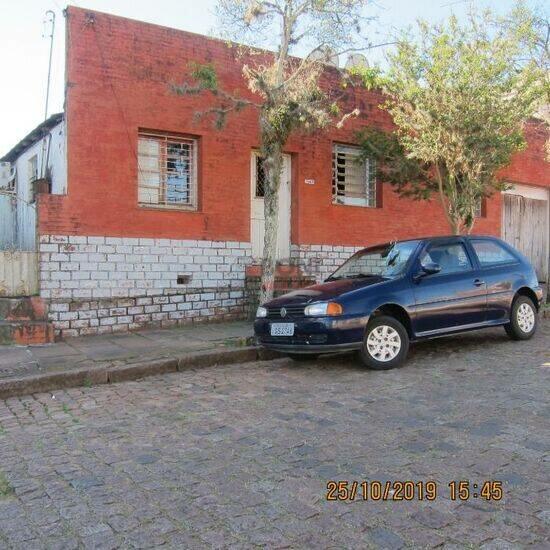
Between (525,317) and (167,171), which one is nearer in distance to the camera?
(525,317)

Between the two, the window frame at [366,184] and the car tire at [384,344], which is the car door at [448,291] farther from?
the window frame at [366,184]

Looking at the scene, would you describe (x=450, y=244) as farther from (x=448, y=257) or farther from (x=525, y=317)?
(x=525, y=317)

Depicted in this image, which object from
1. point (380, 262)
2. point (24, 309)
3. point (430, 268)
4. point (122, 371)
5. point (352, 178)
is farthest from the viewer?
point (352, 178)

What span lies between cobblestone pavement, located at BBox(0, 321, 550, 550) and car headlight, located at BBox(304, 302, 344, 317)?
736mm

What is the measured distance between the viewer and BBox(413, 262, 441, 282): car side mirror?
724 cm

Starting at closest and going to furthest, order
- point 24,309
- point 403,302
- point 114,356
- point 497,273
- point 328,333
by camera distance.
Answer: point 328,333 < point 403,302 < point 114,356 < point 497,273 < point 24,309

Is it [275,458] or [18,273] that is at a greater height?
[18,273]

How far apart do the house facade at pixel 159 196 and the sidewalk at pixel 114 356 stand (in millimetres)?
909

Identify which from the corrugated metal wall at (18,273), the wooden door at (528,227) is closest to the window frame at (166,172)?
the corrugated metal wall at (18,273)

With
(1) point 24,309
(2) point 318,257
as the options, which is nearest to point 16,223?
(1) point 24,309

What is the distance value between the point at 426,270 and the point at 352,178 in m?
5.66

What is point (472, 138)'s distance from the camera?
9.66 m

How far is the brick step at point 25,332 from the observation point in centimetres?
841

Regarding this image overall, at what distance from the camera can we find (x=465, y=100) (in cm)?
945
